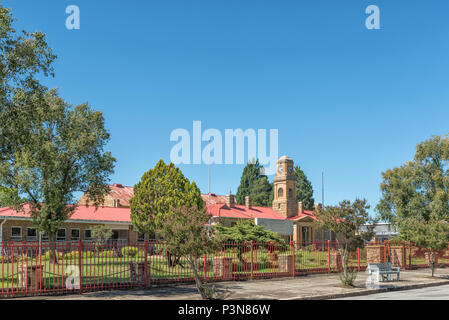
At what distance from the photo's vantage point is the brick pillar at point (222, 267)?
21844 mm

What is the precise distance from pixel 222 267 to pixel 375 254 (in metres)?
13.8

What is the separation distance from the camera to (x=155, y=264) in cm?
2766

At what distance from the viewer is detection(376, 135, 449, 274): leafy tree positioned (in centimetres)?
4753

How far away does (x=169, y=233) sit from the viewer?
49.4 ft

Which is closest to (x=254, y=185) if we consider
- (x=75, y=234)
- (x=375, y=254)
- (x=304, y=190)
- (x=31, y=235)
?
(x=304, y=190)

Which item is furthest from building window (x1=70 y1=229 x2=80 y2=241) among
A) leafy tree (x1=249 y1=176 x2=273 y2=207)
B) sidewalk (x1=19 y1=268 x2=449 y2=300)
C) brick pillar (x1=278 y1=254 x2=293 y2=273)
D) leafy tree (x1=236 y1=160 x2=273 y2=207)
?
leafy tree (x1=236 y1=160 x2=273 y2=207)

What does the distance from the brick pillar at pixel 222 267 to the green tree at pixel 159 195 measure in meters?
11.3

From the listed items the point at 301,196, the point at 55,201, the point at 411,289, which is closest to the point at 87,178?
the point at 55,201

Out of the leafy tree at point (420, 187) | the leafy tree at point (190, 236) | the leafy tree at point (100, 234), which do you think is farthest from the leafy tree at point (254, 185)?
the leafy tree at point (190, 236)

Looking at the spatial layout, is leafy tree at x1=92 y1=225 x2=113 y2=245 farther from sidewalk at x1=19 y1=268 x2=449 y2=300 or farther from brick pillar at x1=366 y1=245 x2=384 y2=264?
sidewalk at x1=19 y1=268 x2=449 y2=300

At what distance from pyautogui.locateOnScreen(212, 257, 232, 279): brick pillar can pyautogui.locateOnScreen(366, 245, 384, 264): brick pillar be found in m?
13.1

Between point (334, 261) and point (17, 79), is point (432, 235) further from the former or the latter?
point (17, 79)

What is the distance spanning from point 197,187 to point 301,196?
6424cm

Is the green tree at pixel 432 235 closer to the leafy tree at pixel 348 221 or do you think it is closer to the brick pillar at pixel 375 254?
the brick pillar at pixel 375 254
